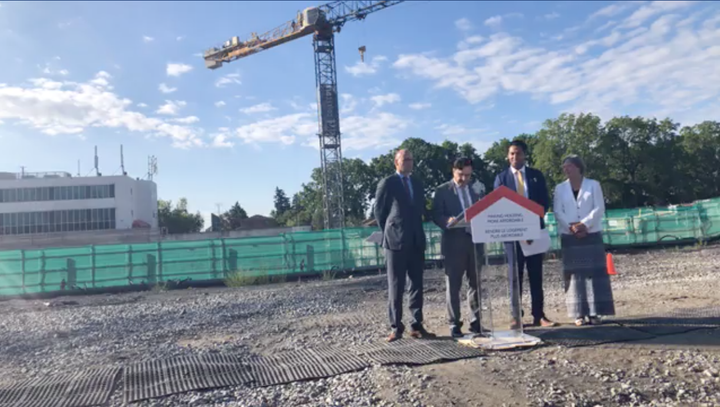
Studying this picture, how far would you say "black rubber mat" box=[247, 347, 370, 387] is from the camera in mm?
4629

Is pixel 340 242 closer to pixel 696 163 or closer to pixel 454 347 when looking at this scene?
pixel 454 347

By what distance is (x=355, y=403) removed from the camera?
3992 millimetres

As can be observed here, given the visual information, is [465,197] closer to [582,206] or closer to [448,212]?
[448,212]

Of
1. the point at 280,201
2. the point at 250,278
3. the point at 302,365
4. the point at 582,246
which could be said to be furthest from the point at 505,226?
the point at 280,201

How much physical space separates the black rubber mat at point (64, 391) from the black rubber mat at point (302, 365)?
1.26 metres

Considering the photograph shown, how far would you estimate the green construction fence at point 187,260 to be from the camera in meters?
18.6

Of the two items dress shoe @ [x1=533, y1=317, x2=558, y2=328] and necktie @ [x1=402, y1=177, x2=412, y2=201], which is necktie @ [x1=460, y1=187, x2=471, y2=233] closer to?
necktie @ [x1=402, y1=177, x2=412, y2=201]

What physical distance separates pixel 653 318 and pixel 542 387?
8.92 feet

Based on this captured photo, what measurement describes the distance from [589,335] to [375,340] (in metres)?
2.17

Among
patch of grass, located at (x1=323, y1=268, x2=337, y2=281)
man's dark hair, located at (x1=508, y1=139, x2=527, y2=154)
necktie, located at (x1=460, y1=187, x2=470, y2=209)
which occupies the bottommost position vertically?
patch of grass, located at (x1=323, y1=268, x2=337, y2=281)

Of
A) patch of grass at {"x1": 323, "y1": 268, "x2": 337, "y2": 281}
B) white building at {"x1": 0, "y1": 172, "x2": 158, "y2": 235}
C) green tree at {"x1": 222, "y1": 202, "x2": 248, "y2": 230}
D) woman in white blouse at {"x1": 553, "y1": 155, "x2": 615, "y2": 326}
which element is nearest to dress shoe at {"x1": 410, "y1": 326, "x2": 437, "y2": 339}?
woman in white blouse at {"x1": 553, "y1": 155, "x2": 615, "y2": 326}

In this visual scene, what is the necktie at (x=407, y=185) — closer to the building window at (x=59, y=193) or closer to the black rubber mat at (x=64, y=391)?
the black rubber mat at (x=64, y=391)

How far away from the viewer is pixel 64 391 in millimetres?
4688

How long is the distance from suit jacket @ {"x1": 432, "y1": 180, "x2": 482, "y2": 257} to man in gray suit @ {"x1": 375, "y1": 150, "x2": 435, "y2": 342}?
17 cm
